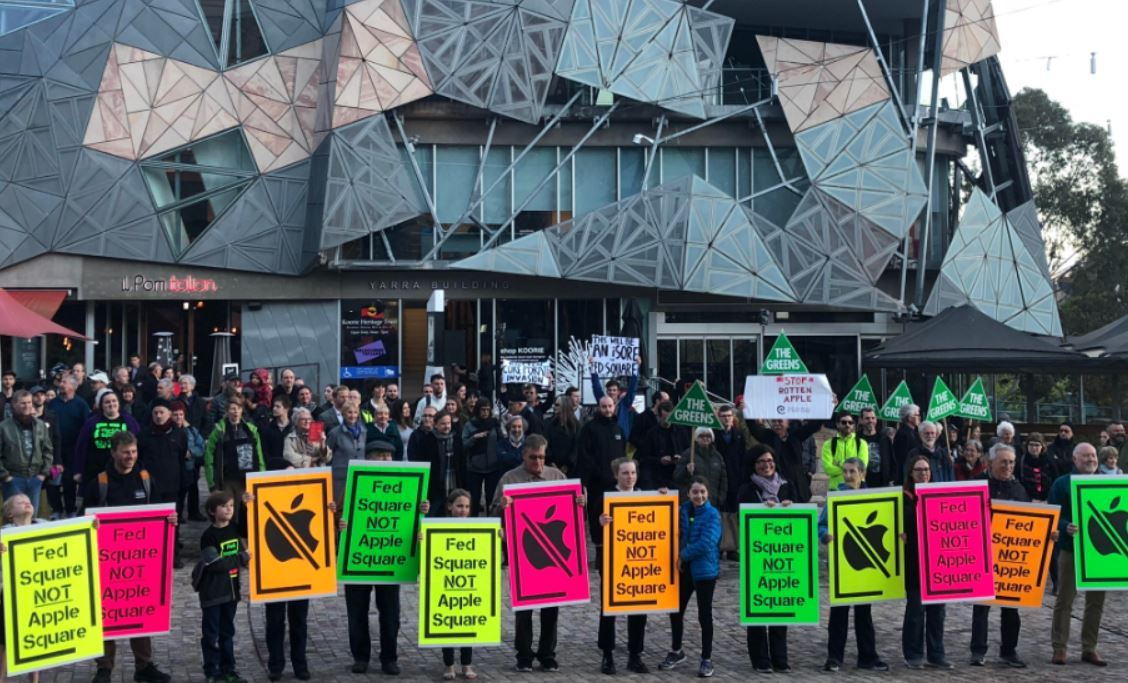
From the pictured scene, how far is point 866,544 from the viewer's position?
37.8 ft

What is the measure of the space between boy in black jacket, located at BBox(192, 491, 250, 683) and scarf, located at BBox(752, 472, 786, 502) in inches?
172

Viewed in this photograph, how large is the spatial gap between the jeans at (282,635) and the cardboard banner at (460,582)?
97 centimetres

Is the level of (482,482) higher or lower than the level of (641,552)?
higher

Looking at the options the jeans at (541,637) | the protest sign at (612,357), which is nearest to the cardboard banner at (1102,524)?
the jeans at (541,637)

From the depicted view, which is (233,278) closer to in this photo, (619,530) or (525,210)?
(525,210)

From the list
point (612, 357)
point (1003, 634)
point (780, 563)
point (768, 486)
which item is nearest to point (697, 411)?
point (768, 486)

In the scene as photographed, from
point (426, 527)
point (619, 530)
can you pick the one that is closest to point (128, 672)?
point (426, 527)

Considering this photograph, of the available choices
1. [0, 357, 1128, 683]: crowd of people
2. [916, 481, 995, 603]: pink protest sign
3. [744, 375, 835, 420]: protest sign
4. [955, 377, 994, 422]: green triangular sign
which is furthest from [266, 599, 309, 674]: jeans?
[955, 377, 994, 422]: green triangular sign

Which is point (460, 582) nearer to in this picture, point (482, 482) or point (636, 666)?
point (636, 666)

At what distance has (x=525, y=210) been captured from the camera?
3447 cm

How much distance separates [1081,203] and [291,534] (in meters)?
51.5

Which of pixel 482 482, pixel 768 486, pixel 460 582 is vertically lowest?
pixel 460 582

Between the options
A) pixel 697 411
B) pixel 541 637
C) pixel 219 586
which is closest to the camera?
pixel 219 586

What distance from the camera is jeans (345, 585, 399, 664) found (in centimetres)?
1097
